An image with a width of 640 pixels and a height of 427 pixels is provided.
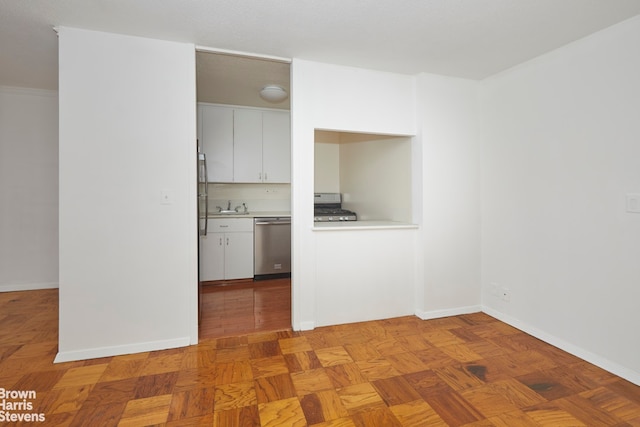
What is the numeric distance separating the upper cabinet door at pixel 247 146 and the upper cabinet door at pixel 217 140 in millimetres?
82

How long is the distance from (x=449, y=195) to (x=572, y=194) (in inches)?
38.3

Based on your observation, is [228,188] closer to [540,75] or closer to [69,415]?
[69,415]

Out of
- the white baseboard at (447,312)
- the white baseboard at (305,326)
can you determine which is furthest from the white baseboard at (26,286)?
the white baseboard at (447,312)

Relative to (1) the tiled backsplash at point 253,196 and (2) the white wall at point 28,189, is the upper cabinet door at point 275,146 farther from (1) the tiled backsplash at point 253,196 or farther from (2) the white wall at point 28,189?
(2) the white wall at point 28,189

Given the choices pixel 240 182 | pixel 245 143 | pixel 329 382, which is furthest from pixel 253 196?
pixel 329 382

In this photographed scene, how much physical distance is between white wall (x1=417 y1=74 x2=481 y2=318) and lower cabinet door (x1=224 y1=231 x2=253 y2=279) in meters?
2.36

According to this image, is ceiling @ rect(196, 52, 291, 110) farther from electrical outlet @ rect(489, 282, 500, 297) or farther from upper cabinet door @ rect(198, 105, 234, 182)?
electrical outlet @ rect(489, 282, 500, 297)

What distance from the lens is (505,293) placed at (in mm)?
3033

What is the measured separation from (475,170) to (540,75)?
0.96 meters

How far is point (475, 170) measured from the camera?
327 cm

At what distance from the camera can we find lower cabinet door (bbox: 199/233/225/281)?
166 inches

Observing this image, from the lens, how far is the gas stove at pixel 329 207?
4.55 m

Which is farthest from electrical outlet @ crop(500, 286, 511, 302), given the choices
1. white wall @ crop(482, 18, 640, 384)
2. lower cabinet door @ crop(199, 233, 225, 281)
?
lower cabinet door @ crop(199, 233, 225, 281)

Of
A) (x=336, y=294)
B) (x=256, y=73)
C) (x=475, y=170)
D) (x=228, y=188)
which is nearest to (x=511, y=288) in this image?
(x=475, y=170)
